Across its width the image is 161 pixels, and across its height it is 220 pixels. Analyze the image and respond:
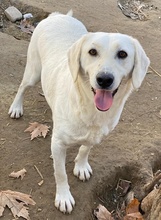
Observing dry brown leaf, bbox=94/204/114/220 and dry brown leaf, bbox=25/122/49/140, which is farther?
dry brown leaf, bbox=25/122/49/140

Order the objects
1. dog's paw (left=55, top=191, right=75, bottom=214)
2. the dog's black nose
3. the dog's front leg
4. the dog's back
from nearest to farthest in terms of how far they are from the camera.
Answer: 1. the dog's black nose
2. the dog's front leg
3. dog's paw (left=55, top=191, right=75, bottom=214)
4. the dog's back

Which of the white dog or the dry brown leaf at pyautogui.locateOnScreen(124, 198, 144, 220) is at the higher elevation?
the white dog

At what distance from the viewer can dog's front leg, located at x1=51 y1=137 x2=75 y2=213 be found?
3.36m

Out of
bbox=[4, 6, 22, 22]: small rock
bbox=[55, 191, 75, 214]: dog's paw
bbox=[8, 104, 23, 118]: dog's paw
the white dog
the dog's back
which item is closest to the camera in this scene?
the white dog

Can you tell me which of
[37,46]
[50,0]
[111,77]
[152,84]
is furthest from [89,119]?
[50,0]

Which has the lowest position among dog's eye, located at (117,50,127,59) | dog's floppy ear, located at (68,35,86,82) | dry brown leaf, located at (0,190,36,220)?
dry brown leaf, located at (0,190,36,220)

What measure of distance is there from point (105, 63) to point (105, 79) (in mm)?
119

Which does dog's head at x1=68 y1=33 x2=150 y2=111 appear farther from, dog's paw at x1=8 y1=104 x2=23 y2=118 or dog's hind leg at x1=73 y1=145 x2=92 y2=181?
dog's paw at x1=8 y1=104 x2=23 y2=118

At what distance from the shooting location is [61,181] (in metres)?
3.51

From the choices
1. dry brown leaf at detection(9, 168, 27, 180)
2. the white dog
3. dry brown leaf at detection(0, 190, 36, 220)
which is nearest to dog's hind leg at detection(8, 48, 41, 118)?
the white dog

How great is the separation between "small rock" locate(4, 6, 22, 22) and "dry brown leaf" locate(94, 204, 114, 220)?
3315 millimetres

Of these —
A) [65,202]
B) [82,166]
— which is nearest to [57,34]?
[82,166]

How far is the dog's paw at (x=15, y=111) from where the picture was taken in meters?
4.36

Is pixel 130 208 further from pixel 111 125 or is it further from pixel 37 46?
pixel 37 46
